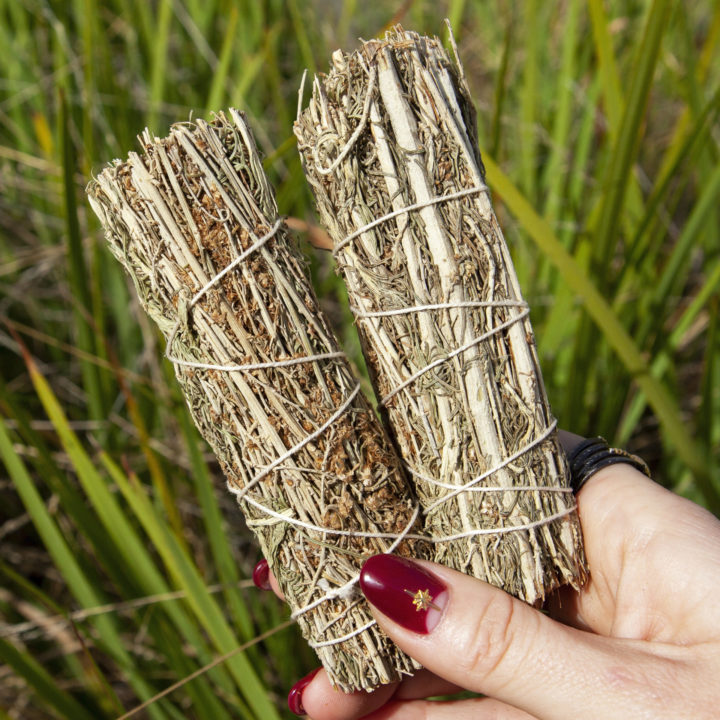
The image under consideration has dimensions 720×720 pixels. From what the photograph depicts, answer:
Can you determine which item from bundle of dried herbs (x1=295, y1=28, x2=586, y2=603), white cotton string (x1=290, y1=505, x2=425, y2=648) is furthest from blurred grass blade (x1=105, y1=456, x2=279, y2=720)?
bundle of dried herbs (x1=295, y1=28, x2=586, y2=603)

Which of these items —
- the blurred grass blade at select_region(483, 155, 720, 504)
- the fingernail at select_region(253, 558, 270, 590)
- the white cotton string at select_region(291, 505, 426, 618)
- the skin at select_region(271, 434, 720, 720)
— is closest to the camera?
the skin at select_region(271, 434, 720, 720)

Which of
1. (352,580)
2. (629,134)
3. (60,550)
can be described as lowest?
(352,580)

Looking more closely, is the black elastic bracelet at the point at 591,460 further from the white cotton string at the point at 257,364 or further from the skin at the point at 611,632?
the white cotton string at the point at 257,364

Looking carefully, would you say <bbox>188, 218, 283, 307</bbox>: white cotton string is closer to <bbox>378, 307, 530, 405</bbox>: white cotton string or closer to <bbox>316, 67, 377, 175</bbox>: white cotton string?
<bbox>316, 67, 377, 175</bbox>: white cotton string

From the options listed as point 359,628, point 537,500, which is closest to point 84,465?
point 359,628

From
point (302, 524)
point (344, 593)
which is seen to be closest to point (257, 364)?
point (302, 524)

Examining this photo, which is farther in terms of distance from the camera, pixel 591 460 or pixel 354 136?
pixel 591 460

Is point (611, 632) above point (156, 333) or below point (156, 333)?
below

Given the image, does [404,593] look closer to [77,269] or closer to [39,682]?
[39,682]
